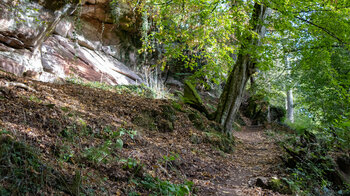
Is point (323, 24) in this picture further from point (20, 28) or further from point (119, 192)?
point (20, 28)

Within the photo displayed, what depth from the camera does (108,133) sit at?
3.92m

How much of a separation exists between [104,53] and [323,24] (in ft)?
34.0

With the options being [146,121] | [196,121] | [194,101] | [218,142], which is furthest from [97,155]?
[194,101]

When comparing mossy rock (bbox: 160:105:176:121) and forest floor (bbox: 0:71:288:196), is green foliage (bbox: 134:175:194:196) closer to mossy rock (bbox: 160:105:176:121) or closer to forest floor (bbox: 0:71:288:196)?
forest floor (bbox: 0:71:288:196)

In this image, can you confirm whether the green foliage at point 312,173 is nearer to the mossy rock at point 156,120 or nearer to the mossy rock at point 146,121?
the mossy rock at point 156,120

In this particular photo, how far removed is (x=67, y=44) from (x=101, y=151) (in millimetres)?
9196

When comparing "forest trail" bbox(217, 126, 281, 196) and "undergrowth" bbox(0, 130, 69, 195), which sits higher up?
"undergrowth" bbox(0, 130, 69, 195)

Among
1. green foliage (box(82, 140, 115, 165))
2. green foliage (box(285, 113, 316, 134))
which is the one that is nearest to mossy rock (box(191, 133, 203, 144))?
green foliage (box(82, 140, 115, 165))

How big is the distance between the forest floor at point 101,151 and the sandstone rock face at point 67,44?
6.93 ft

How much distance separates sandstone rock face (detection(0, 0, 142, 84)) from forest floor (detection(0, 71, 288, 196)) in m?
2.11

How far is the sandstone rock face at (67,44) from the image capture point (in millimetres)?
6043

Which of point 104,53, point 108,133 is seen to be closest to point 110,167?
point 108,133

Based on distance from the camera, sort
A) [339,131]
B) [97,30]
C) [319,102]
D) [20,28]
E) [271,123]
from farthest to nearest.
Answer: [271,123], [97,30], [319,102], [20,28], [339,131]

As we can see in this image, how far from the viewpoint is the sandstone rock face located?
6.04 m
